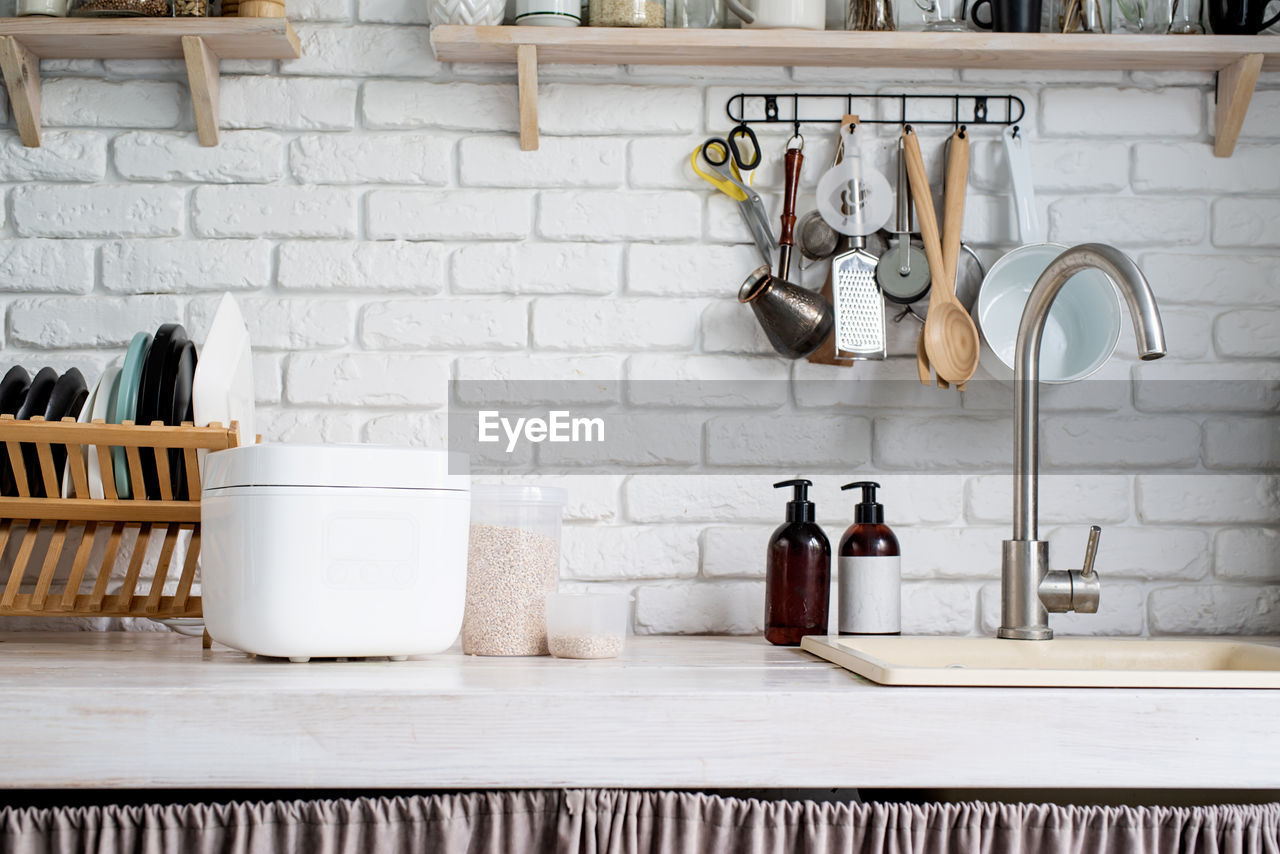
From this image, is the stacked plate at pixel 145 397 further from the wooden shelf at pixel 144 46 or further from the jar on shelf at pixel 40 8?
the jar on shelf at pixel 40 8

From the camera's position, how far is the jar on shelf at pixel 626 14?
1.43m

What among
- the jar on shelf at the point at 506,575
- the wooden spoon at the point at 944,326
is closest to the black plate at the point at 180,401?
the jar on shelf at the point at 506,575

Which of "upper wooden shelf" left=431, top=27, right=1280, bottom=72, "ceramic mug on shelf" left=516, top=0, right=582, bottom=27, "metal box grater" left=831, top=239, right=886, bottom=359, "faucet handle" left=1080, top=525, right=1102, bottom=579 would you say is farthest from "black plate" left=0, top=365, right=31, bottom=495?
"faucet handle" left=1080, top=525, right=1102, bottom=579

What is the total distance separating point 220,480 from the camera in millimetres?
1067

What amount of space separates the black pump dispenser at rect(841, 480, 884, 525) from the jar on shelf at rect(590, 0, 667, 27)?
683 millimetres

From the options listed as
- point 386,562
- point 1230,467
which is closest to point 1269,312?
point 1230,467

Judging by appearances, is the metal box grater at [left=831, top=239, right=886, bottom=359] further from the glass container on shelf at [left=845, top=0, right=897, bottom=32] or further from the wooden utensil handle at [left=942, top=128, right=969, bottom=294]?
the glass container on shelf at [left=845, top=0, right=897, bottom=32]

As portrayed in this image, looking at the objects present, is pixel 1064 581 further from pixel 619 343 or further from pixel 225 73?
pixel 225 73

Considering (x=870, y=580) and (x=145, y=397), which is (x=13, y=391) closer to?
(x=145, y=397)

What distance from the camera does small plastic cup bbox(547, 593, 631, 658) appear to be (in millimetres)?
1131

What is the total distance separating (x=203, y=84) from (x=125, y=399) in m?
0.50

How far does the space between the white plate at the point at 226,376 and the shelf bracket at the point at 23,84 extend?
438mm

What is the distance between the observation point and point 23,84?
4.70ft

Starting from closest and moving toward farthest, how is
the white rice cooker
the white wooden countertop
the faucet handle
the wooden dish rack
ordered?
the white wooden countertop, the white rice cooker, the wooden dish rack, the faucet handle
